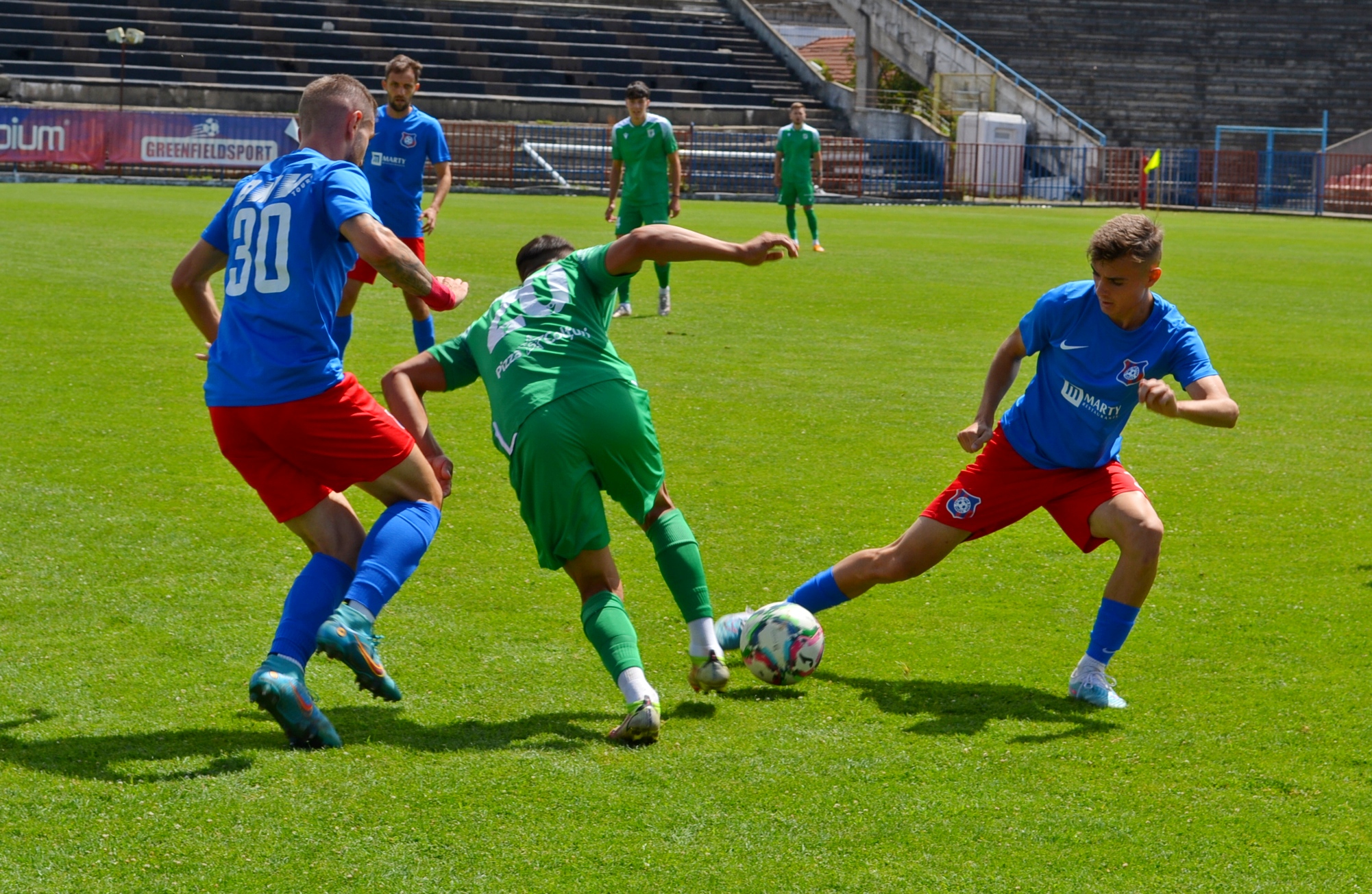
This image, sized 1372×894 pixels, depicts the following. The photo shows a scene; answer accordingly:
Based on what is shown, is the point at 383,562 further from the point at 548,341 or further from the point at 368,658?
the point at 548,341

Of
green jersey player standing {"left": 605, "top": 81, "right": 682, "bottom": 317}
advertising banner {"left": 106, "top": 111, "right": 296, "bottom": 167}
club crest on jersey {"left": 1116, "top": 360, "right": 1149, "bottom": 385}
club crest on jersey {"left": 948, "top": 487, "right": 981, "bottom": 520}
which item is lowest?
club crest on jersey {"left": 948, "top": 487, "right": 981, "bottom": 520}

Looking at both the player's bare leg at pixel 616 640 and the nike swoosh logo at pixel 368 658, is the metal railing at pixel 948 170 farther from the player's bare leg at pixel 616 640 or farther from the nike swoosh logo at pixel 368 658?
the nike swoosh logo at pixel 368 658

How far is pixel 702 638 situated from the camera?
4621mm

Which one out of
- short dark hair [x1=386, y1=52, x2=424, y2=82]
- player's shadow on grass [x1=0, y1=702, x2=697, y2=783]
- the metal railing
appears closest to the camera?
player's shadow on grass [x1=0, y1=702, x2=697, y2=783]

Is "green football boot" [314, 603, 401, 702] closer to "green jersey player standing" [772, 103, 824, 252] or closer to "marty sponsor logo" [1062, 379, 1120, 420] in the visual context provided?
"marty sponsor logo" [1062, 379, 1120, 420]

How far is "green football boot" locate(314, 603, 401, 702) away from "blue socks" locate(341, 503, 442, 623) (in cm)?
8

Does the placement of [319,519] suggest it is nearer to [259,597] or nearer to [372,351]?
[259,597]

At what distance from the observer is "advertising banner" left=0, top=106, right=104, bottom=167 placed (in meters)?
30.9

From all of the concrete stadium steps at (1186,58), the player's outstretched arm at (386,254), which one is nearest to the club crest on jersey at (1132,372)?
the player's outstretched arm at (386,254)

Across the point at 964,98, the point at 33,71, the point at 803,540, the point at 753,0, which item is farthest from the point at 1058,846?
the point at 753,0

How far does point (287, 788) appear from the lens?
12.8 feet

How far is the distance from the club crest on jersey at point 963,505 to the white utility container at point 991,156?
3557cm

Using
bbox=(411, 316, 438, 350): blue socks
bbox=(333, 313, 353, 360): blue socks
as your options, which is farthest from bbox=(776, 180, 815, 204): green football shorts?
bbox=(333, 313, 353, 360): blue socks

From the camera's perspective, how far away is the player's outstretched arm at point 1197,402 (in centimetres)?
423
